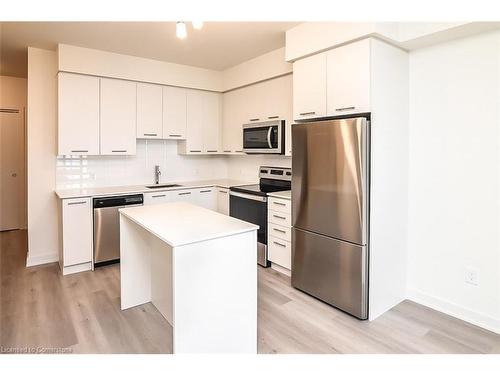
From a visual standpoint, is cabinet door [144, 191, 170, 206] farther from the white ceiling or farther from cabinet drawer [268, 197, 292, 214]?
the white ceiling

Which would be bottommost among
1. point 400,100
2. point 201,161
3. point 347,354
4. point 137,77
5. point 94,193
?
point 347,354

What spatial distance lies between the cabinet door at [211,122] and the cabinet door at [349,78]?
2439 millimetres

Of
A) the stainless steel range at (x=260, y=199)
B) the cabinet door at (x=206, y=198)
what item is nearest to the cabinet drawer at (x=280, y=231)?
the stainless steel range at (x=260, y=199)

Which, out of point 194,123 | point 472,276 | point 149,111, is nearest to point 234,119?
point 194,123

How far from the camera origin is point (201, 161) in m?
5.21

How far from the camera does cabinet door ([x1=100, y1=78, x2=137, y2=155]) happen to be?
396 cm

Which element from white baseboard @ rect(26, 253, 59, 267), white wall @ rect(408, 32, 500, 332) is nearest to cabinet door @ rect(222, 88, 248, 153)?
white wall @ rect(408, 32, 500, 332)

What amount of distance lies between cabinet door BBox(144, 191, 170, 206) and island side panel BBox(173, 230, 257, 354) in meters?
2.32

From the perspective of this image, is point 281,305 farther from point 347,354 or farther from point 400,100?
point 400,100

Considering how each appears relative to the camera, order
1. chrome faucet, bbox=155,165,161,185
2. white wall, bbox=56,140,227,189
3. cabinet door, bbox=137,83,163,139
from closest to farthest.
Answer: white wall, bbox=56,140,227,189 < cabinet door, bbox=137,83,163,139 < chrome faucet, bbox=155,165,161,185

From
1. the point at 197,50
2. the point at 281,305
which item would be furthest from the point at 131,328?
the point at 197,50

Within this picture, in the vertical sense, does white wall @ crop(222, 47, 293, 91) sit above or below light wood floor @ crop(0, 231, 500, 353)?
above
